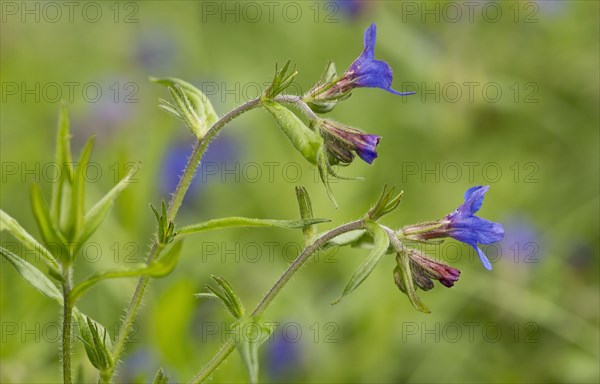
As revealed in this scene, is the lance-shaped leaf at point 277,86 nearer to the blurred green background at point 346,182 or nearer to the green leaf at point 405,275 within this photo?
the green leaf at point 405,275

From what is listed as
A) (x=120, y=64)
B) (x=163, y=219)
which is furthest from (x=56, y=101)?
(x=163, y=219)

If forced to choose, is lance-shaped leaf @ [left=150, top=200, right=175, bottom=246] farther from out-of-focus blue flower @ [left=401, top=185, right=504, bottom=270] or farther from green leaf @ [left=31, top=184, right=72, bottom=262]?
out-of-focus blue flower @ [left=401, top=185, right=504, bottom=270]

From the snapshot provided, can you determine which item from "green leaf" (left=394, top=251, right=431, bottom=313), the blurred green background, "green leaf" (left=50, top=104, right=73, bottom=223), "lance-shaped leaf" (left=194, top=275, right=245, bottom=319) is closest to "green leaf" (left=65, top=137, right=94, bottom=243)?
"green leaf" (left=50, top=104, right=73, bottom=223)

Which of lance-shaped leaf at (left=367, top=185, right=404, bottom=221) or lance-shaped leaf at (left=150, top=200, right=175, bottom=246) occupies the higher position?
lance-shaped leaf at (left=367, top=185, right=404, bottom=221)

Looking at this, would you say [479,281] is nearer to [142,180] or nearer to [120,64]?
[142,180]

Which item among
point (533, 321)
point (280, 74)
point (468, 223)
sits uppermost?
point (280, 74)

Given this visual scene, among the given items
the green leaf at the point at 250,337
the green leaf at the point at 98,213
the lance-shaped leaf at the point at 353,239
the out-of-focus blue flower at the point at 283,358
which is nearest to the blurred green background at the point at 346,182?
the out-of-focus blue flower at the point at 283,358
